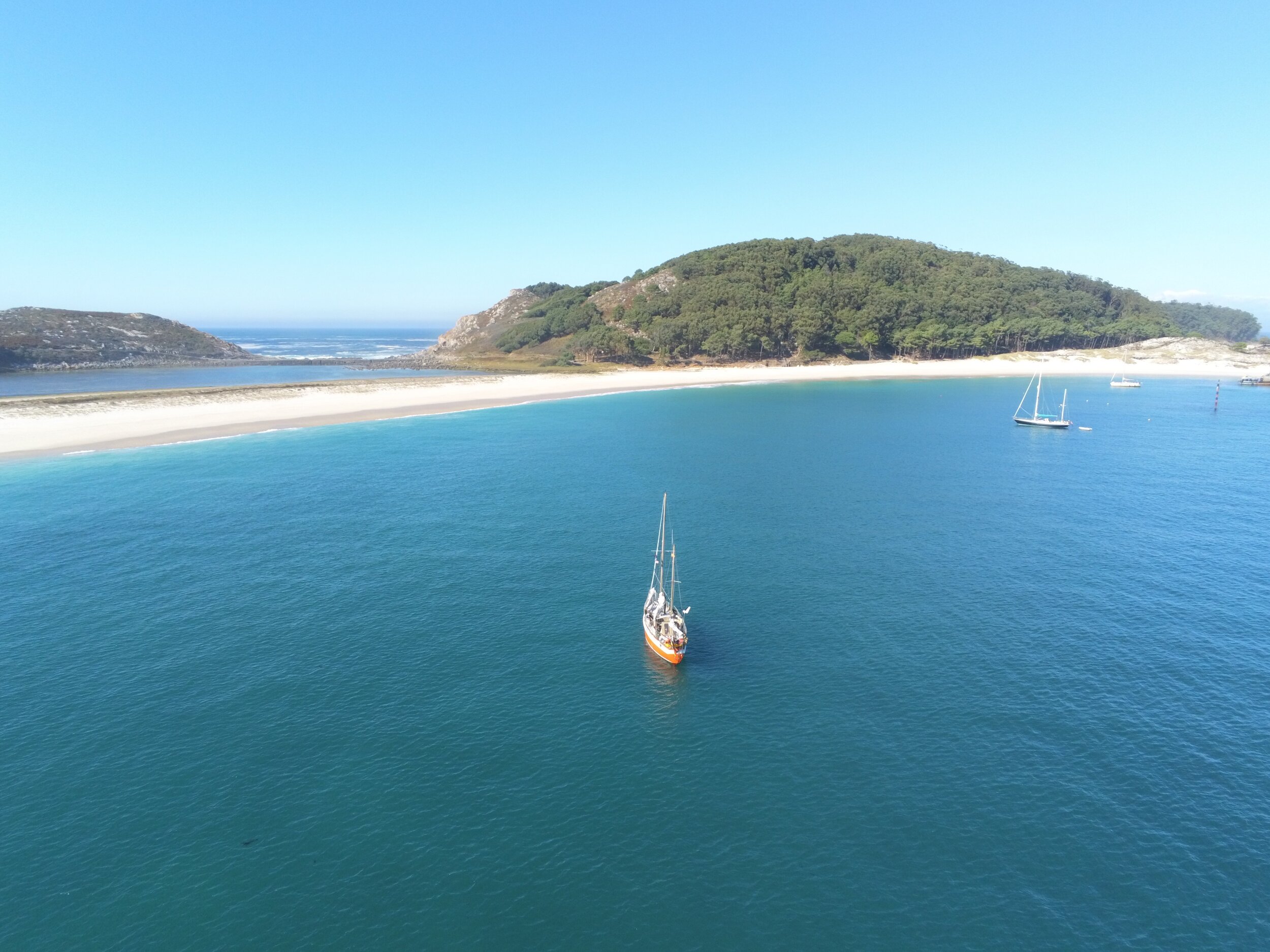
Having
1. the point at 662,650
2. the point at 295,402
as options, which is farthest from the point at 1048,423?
the point at 295,402

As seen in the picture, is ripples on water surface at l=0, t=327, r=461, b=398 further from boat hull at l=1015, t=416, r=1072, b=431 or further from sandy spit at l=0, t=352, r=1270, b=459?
boat hull at l=1015, t=416, r=1072, b=431

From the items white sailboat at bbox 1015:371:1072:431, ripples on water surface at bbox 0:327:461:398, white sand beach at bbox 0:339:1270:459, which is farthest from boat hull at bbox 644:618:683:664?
ripples on water surface at bbox 0:327:461:398

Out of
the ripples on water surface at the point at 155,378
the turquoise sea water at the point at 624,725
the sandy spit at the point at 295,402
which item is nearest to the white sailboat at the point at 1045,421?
the turquoise sea water at the point at 624,725

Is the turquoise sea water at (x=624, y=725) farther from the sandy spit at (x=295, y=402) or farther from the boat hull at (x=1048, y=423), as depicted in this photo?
the boat hull at (x=1048, y=423)

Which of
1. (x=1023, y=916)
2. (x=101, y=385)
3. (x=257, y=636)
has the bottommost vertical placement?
(x=1023, y=916)

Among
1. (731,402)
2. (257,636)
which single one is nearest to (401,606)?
(257,636)

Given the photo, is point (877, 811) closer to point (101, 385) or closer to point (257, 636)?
point (257, 636)
